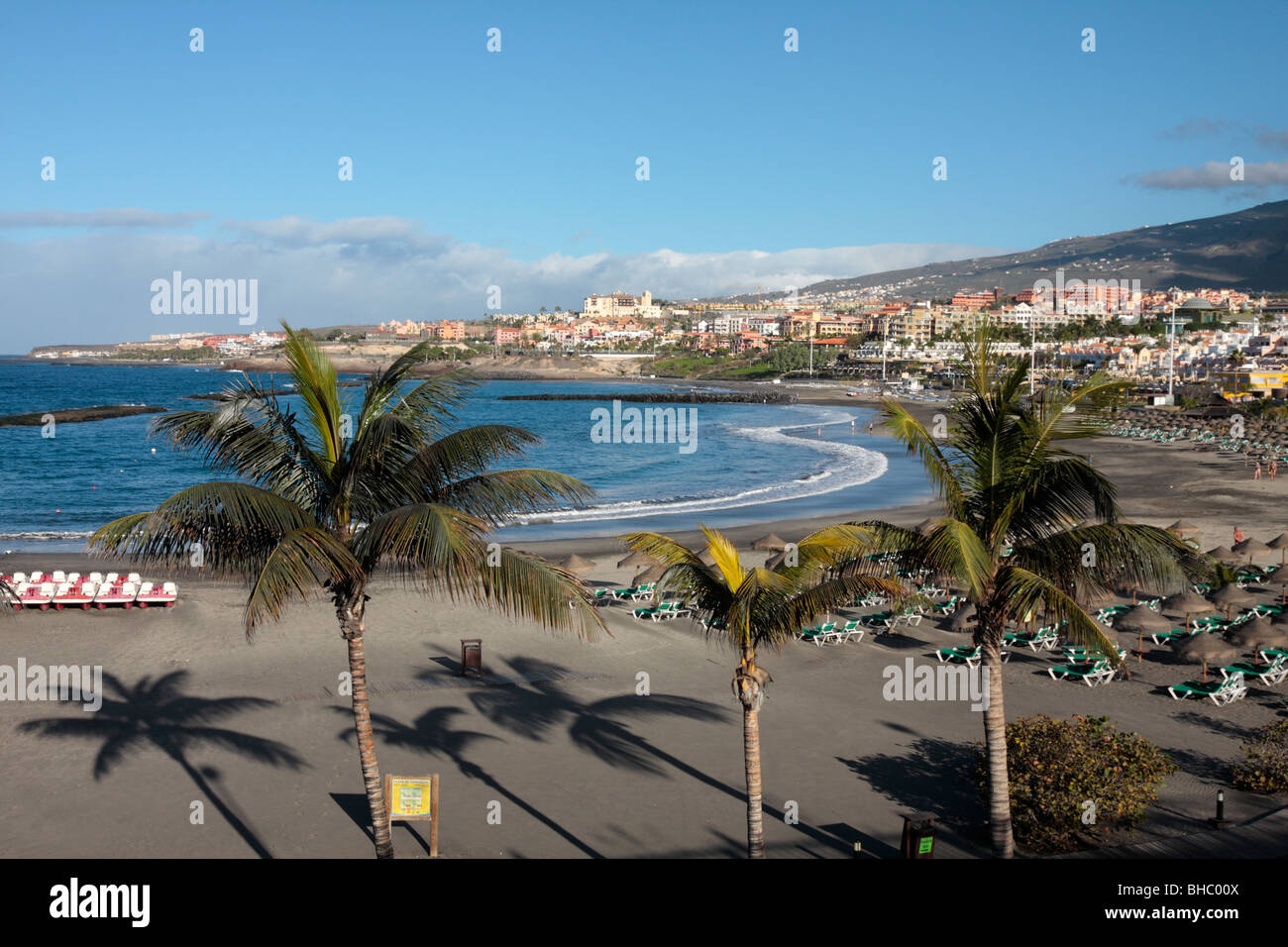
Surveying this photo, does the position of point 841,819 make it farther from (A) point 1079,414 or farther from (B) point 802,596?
(A) point 1079,414

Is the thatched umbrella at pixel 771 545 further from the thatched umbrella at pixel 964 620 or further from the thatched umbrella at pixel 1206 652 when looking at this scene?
the thatched umbrella at pixel 1206 652

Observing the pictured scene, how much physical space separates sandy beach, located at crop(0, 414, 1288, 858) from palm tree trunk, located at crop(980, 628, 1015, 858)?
0.95 metres

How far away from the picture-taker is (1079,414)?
870cm

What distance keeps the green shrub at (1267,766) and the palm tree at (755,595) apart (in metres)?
6.60

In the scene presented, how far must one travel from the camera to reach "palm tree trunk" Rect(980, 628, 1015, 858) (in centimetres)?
909

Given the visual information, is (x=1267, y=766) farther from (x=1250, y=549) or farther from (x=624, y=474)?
(x=624, y=474)

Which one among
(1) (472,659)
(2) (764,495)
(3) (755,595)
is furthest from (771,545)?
(3) (755,595)

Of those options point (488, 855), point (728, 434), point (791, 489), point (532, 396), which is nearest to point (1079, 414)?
point (488, 855)

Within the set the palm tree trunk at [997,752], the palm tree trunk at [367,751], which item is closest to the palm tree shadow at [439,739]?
the palm tree trunk at [367,751]

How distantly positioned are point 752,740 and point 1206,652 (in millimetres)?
11008

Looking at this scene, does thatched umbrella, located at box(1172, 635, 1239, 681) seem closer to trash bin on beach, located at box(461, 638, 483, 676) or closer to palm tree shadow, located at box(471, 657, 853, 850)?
palm tree shadow, located at box(471, 657, 853, 850)

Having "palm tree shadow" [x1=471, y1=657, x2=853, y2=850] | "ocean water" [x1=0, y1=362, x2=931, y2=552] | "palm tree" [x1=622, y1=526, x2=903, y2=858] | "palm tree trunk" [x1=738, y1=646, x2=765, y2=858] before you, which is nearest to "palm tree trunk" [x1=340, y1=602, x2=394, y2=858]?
"palm tree" [x1=622, y1=526, x2=903, y2=858]

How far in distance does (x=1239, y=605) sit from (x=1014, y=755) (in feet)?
36.5

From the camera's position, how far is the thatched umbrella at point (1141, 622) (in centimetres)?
1750
